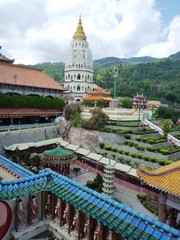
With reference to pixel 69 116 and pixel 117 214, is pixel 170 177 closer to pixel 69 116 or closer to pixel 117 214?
pixel 117 214

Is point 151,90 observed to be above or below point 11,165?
above

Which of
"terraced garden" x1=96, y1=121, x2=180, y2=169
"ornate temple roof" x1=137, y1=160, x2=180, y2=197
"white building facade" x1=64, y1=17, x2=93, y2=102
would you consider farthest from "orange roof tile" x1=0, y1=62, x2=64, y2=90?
"ornate temple roof" x1=137, y1=160, x2=180, y2=197

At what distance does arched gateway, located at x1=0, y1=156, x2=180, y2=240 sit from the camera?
5727 millimetres

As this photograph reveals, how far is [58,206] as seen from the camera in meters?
8.10

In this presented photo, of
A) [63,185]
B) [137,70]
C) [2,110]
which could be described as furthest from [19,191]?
[137,70]

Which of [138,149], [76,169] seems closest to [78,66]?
[138,149]

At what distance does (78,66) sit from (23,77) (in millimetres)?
23564

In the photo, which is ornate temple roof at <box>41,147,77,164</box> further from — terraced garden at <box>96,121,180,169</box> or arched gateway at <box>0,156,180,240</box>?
arched gateway at <box>0,156,180,240</box>

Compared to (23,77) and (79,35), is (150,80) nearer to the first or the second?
(79,35)

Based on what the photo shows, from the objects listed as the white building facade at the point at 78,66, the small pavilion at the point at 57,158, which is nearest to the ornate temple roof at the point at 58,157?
the small pavilion at the point at 57,158

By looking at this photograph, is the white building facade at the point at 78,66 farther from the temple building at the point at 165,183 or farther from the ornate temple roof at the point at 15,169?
the temple building at the point at 165,183

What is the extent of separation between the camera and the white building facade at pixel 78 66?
53.7 m

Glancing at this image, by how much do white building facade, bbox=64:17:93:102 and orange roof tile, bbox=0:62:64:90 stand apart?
1624 centimetres

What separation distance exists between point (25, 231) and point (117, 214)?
12.9 ft
